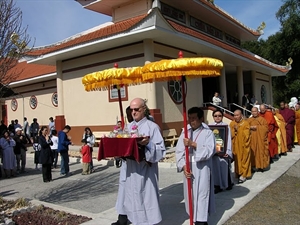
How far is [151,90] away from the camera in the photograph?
41.1 ft

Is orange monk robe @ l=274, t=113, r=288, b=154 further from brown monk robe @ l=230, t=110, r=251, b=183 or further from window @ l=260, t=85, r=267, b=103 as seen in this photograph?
window @ l=260, t=85, r=267, b=103

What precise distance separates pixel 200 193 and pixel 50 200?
363 cm

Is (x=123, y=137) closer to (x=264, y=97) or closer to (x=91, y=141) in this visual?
(x=91, y=141)

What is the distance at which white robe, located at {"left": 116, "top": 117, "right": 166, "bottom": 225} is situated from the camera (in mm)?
4027

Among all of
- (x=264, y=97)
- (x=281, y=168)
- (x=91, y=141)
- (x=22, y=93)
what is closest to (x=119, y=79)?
(x=91, y=141)

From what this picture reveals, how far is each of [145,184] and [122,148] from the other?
60 centimetres

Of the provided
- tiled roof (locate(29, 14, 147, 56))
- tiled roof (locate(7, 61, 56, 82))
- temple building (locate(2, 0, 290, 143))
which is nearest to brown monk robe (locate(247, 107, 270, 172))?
temple building (locate(2, 0, 290, 143))

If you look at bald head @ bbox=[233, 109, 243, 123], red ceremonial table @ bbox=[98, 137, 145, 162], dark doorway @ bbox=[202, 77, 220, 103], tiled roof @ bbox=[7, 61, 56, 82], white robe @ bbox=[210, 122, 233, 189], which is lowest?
white robe @ bbox=[210, 122, 233, 189]

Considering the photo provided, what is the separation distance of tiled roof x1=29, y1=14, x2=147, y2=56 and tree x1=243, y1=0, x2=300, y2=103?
16518mm

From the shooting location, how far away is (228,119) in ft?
49.4

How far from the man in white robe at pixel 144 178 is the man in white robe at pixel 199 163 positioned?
0.51 metres

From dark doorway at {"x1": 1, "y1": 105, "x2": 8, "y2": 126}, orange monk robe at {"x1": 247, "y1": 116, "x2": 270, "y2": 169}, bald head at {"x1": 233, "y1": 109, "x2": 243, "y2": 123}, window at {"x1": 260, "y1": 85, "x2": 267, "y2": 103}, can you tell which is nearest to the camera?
bald head at {"x1": 233, "y1": 109, "x2": 243, "y2": 123}

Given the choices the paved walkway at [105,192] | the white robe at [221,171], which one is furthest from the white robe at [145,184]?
the white robe at [221,171]

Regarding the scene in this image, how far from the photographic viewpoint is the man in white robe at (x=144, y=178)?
4.02 metres
